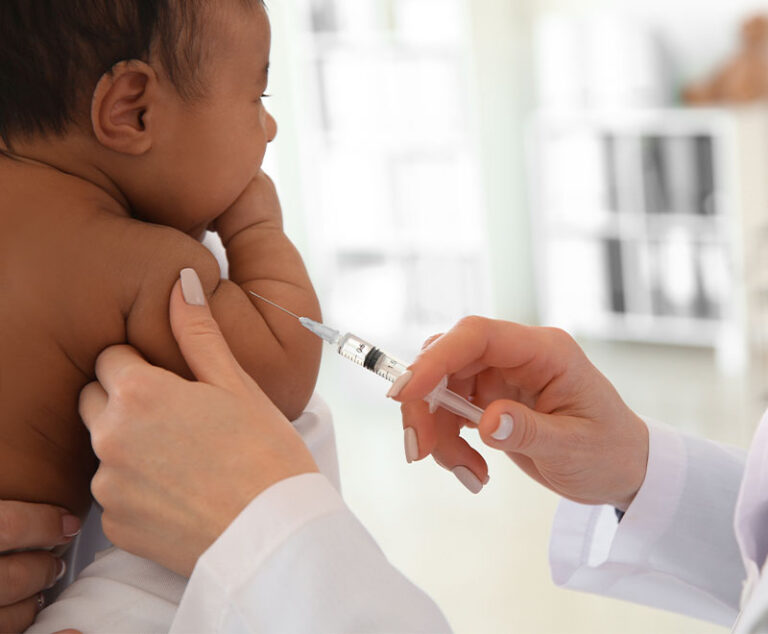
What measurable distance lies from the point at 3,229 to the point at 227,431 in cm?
28

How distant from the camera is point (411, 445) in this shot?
91 cm

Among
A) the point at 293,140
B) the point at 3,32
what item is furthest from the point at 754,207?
the point at 3,32

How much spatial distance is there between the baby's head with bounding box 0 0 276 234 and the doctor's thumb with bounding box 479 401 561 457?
1.19 ft

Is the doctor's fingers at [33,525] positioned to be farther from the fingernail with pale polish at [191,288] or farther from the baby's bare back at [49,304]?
the fingernail with pale polish at [191,288]

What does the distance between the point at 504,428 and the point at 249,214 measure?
369 mm

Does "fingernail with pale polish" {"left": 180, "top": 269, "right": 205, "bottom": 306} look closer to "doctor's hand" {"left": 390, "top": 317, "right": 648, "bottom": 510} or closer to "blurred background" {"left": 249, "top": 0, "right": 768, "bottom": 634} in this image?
"doctor's hand" {"left": 390, "top": 317, "right": 648, "bottom": 510}

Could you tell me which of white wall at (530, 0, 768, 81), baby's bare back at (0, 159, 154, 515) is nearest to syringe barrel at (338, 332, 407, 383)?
baby's bare back at (0, 159, 154, 515)

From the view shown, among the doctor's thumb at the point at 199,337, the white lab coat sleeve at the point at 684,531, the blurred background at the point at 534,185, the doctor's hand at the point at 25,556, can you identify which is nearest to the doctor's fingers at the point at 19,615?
the doctor's hand at the point at 25,556

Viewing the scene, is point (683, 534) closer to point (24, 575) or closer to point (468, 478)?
point (468, 478)

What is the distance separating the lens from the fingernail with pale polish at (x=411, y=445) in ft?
2.97

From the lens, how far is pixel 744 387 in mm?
3453

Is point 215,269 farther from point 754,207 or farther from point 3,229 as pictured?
point 754,207

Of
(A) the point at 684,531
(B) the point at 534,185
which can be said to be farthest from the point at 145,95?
(B) the point at 534,185

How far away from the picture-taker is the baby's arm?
2.90 feet
